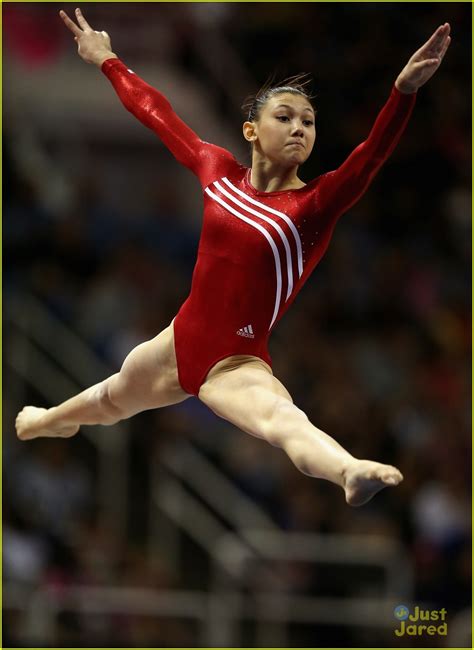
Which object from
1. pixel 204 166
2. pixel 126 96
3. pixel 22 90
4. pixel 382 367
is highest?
pixel 22 90

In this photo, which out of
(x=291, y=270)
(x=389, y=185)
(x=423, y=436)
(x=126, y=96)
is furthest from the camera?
(x=389, y=185)

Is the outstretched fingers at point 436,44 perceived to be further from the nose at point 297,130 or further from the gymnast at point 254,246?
the nose at point 297,130

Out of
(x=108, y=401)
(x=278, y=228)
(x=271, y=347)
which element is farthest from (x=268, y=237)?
(x=271, y=347)

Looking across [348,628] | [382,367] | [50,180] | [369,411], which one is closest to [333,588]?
[348,628]

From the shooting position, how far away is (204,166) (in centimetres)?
512

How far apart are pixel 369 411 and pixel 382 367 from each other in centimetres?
74

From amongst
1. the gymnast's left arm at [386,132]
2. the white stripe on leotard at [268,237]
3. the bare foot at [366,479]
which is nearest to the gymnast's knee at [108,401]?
the white stripe on leotard at [268,237]

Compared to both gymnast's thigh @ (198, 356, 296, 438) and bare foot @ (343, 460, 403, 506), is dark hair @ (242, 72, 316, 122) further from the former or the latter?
bare foot @ (343, 460, 403, 506)

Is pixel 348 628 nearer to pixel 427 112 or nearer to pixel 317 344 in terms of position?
pixel 317 344

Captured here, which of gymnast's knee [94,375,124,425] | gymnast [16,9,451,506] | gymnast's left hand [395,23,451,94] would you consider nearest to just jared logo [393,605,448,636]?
gymnast's knee [94,375,124,425]

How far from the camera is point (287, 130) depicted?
4.85 metres

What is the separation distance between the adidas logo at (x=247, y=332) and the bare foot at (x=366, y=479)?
98 cm

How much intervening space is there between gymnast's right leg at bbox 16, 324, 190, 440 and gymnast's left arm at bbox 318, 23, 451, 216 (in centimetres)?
90

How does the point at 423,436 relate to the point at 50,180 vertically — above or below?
below
